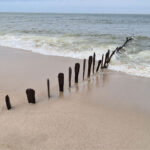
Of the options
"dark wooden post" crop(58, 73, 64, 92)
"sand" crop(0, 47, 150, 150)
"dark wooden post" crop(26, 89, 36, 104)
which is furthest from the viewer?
"dark wooden post" crop(58, 73, 64, 92)

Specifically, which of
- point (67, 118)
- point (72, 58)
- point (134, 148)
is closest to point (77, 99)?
point (67, 118)

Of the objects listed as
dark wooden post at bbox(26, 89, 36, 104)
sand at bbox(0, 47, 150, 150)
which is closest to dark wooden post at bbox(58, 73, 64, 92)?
sand at bbox(0, 47, 150, 150)

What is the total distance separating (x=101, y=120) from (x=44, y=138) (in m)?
1.66

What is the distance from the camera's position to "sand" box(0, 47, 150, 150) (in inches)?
152

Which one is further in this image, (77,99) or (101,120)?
(77,99)

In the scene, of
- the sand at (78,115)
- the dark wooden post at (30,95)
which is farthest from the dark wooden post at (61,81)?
the dark wooden post at (30,95)

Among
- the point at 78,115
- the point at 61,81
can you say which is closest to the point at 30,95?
the point at 61,81

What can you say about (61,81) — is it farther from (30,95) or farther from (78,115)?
(78,115)

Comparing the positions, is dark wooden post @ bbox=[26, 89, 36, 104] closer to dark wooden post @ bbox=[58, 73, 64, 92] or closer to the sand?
the sand

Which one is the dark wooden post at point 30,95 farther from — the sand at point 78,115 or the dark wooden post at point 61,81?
the dark wooden post at point 61,81

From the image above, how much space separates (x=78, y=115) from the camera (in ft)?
15.9

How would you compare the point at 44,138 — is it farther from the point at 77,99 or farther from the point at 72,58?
the point at 72,58

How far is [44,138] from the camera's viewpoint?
3936 millimetres

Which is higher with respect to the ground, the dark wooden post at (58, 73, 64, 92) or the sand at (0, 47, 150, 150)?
the dark wooden post at (58, 73, 64, 92)
